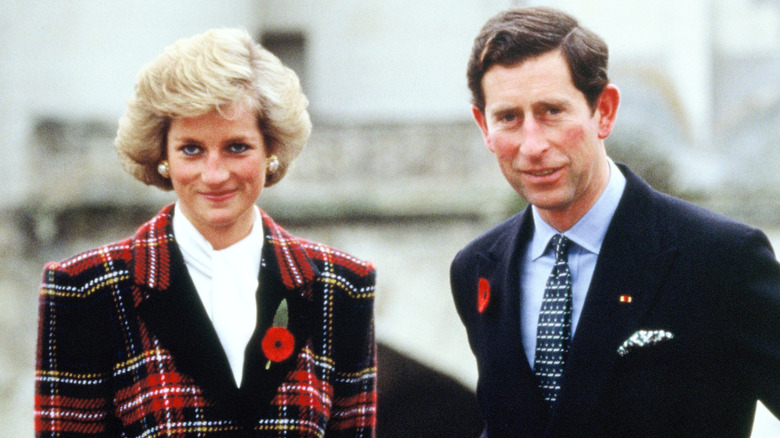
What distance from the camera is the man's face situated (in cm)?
260

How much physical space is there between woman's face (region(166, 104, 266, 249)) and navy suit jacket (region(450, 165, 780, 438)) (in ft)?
2.52

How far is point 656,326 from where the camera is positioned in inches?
101

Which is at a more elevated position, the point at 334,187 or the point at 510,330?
the point at 334,187

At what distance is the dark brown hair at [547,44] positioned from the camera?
261 cm

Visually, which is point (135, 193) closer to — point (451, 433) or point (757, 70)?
point (451, 433)

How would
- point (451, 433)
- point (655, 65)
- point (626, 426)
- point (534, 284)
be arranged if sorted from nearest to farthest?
point (626, 426), point (534, 284), point (451, 433), point (655, 65)

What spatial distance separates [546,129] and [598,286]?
408 millimetres

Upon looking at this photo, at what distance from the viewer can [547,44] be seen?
2607 mm

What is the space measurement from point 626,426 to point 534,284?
475mm

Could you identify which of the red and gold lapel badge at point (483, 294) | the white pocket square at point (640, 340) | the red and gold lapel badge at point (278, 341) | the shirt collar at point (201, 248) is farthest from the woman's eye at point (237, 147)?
the white pocket square at point (640, 340)

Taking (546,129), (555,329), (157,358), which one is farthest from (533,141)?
(157,358)

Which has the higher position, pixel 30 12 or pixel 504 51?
pixel 30 12

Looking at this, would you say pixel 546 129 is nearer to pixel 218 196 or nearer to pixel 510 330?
pixel 510 330

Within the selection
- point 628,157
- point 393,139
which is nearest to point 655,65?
point 628,157
